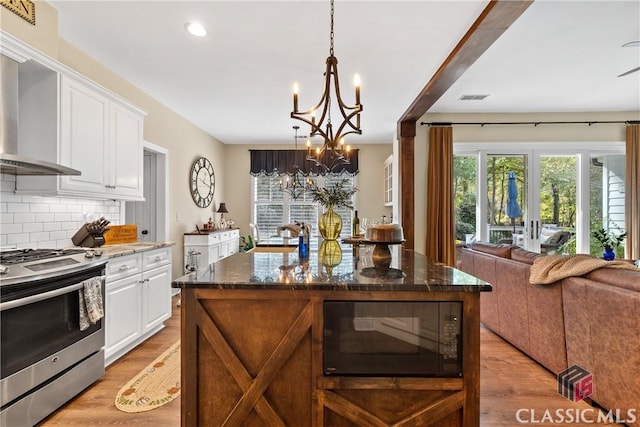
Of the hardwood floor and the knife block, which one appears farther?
the knife block

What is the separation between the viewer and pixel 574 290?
2.21 m

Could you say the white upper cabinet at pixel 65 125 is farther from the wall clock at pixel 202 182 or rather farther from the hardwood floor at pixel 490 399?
the wall clock at pixel 202 182

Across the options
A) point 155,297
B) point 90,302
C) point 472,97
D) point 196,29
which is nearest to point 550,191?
point 472,97

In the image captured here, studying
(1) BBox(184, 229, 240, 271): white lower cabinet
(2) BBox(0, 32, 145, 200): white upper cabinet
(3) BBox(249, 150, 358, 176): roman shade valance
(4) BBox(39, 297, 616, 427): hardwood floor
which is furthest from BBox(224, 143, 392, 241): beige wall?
(4) BBox(39, 297, 616, 427): hardwood floor

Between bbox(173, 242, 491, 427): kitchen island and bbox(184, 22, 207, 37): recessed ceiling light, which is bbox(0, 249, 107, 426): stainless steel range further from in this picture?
bbox(184, 22, 207, 37): recessed ceiling light

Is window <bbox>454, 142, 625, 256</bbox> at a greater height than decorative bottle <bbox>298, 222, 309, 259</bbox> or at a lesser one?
greater

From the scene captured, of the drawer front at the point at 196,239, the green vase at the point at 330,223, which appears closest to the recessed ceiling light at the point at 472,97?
the green vase at the point at 330,223

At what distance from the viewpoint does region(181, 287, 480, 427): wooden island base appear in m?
1.42

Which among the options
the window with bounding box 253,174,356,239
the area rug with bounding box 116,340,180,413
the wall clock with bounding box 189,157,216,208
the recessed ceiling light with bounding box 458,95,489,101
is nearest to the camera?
the area rug with bounding box 116,340,180,413

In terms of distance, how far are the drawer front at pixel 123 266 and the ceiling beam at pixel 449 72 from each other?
326 centimetres

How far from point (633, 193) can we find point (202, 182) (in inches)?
269

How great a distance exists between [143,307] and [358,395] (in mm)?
2376

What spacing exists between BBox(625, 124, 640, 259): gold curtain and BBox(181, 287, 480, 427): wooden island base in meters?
5.24

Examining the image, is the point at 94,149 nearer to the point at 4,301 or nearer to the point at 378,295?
the point at 4,301
